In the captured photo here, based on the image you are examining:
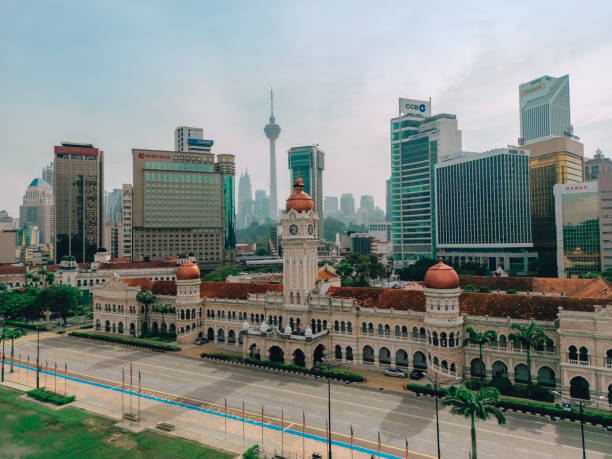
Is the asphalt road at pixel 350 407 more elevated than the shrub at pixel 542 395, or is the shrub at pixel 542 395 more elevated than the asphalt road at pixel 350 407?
the shrub at pixel 542 395

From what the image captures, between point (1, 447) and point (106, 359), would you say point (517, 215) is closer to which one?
point (106, 359)

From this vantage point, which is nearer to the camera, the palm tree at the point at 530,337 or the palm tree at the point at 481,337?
the palm tree at the point at 530,337

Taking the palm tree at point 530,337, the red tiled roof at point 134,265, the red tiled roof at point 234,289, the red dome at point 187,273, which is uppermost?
the red dome at point 187,273

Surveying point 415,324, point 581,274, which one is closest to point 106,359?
point 415,324

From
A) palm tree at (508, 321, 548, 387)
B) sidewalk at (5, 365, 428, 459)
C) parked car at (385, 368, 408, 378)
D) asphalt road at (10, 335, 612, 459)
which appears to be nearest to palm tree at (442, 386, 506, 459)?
asphalt road at (10, 335, 612, 459)

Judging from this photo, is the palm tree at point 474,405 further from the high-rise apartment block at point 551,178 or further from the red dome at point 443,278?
the high-rise apartment block at point 551,178

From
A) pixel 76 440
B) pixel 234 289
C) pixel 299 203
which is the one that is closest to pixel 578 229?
pixel 299 203

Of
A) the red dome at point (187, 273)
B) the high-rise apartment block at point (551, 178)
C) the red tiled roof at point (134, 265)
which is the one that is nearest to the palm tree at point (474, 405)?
the red dome at point (187, 273)
